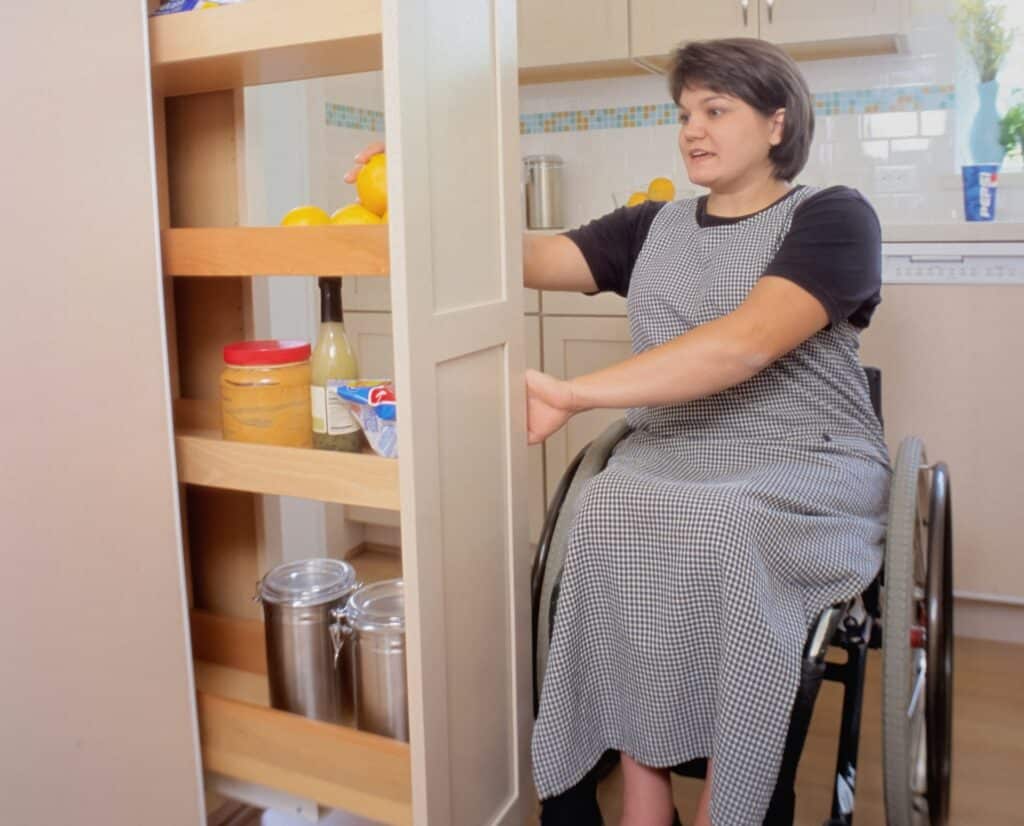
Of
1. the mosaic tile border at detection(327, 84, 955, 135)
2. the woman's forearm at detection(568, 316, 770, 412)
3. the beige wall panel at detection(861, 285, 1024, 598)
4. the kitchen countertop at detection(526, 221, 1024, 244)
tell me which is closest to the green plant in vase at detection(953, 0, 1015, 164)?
the mosaic tile border at detection(327, 84, 955, 135)

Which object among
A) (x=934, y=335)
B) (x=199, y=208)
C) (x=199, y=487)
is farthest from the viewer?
(x=934, y=335)

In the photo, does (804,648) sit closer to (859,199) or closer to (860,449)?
(860,449)

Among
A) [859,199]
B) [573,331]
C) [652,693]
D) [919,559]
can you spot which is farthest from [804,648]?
[573,331]

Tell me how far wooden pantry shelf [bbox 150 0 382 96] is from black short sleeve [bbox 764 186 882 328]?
636mm

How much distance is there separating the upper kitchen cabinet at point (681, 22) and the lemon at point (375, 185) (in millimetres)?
1918

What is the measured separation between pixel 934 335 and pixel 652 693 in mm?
1486

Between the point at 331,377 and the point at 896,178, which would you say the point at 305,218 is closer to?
the point at 331,377

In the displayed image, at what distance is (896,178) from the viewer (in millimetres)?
3117

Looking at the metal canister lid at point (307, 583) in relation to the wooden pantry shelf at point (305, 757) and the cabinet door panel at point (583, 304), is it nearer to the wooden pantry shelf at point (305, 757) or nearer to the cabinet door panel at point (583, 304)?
the wooden pantry shelf at point (305, 757)

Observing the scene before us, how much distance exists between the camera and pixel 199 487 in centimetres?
173

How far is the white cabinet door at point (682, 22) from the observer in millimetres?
2939

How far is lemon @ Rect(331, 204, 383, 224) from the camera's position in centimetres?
133

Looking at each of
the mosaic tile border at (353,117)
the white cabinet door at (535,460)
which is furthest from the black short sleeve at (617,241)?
the mosaic tile border at (353,117)

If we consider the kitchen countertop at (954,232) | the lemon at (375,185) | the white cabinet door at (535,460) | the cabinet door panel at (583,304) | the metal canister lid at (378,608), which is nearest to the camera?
the lemon at (375,185)
